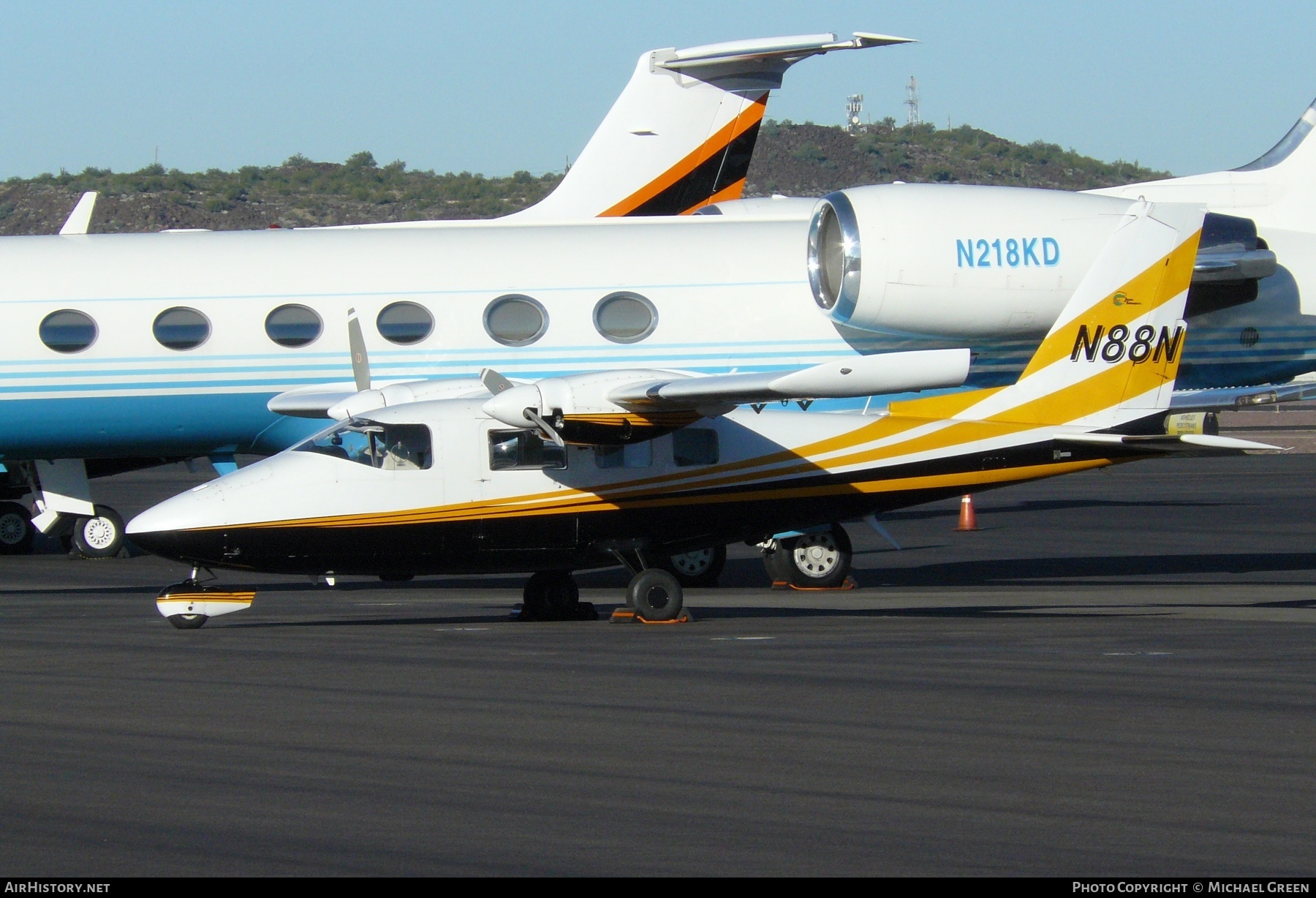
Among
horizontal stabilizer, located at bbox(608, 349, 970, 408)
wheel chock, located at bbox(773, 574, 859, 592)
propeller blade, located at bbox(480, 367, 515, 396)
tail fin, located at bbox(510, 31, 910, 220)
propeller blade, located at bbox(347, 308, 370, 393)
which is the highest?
tail fin, located at bbox(510, 31, 910, 220)

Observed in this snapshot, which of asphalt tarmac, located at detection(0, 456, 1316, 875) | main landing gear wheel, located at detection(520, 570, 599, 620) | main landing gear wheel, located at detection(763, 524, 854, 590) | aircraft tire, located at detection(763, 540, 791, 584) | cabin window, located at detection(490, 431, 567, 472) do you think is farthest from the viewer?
aircraft tire, located at detection(763, 540, 791, 584)

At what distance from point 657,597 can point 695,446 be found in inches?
62.2

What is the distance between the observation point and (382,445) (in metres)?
15.1

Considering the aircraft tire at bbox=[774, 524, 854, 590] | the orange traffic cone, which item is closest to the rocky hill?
the orange traffic cone

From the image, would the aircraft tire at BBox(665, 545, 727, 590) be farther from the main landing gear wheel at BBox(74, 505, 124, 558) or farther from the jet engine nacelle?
the main landing gear wheel at BBox(74, 505, 124, 558)

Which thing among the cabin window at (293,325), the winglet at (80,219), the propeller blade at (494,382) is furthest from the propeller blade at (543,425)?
the winglet at (80,219)

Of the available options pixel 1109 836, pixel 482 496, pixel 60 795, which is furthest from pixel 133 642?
pixel 1109 836

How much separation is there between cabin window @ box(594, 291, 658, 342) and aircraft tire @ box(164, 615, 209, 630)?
24.3 feet

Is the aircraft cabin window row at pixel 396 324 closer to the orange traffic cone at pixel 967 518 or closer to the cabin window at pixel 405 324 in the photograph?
the cabin window at pixel 405 324

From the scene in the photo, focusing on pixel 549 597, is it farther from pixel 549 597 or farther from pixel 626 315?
pixel 626 315

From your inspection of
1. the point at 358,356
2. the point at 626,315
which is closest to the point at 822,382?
the point at 358,356

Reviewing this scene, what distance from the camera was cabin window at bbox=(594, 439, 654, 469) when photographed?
15477 millimetres

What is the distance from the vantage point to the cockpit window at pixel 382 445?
15.1 metres

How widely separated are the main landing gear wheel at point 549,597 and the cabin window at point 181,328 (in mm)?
6739
